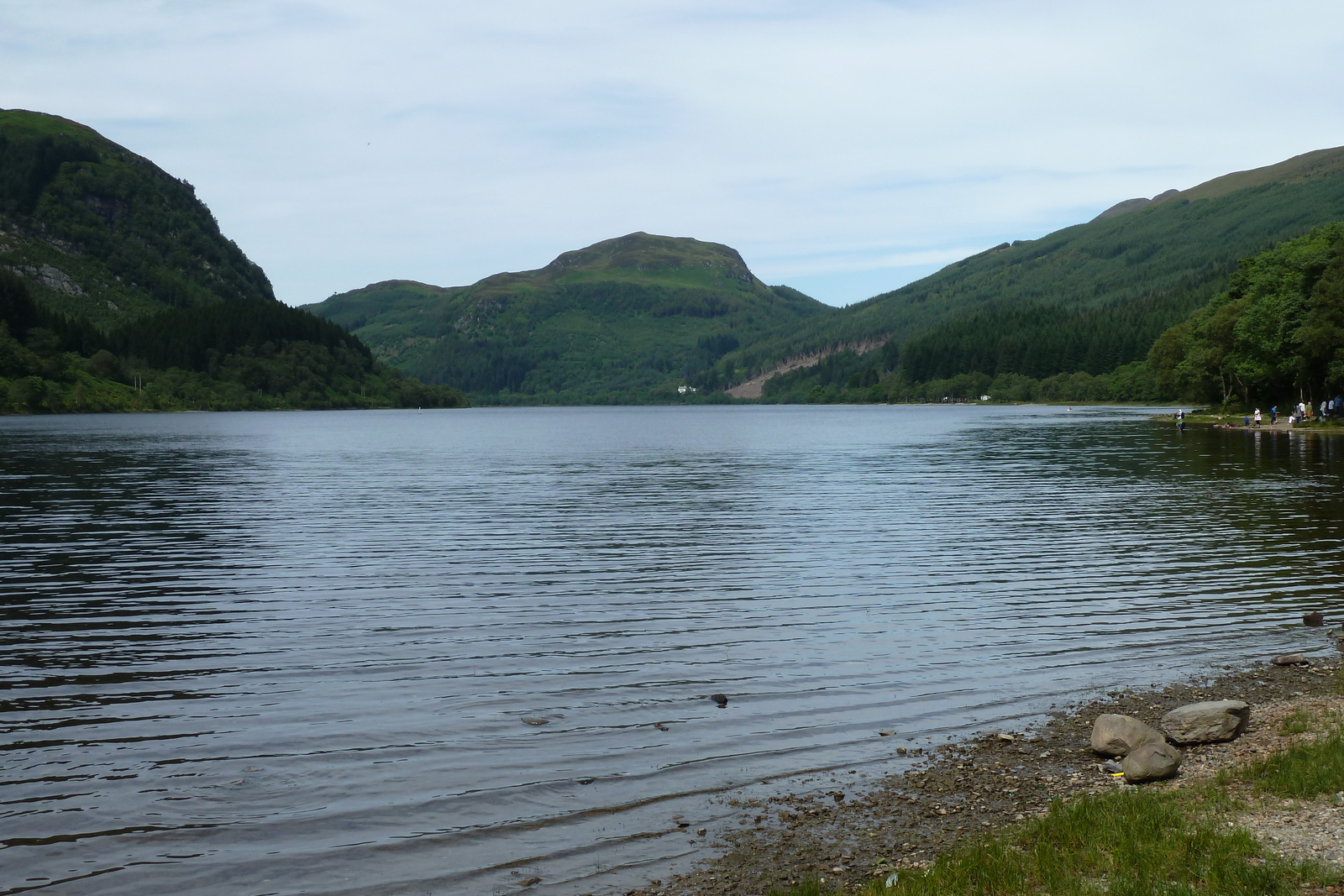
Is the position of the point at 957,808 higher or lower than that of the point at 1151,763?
lower

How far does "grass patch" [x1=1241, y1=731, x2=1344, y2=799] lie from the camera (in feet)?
40.5

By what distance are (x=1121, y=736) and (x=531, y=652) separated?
1217 cm

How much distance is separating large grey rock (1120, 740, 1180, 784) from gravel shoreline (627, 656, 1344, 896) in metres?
0.19

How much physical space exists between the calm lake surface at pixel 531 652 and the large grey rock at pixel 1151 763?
294 cm

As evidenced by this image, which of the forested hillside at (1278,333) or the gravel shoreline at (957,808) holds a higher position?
the forested hillside at (1278,333)

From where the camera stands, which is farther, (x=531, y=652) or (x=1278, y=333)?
(x=1278, y=333)

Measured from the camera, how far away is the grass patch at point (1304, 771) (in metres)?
12.3

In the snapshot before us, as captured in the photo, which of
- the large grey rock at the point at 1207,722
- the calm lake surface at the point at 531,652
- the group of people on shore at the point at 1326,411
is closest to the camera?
the calm lake surface at the point at 531,652

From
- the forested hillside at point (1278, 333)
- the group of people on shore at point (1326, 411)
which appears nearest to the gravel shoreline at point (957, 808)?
the forested hillside at point (1278, 333)

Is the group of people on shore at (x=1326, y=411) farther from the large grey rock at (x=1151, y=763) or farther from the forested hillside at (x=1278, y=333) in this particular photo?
the large grey rock at (x=1151, y=763)

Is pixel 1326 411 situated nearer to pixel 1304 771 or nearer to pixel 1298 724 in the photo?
pixel 1298 724

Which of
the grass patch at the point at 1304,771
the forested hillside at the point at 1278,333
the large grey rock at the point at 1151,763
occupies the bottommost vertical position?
the large grey rock at the point at 1151,763

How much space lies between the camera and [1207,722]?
1534 cm

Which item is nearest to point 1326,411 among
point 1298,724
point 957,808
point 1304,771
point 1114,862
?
point 1298,724
